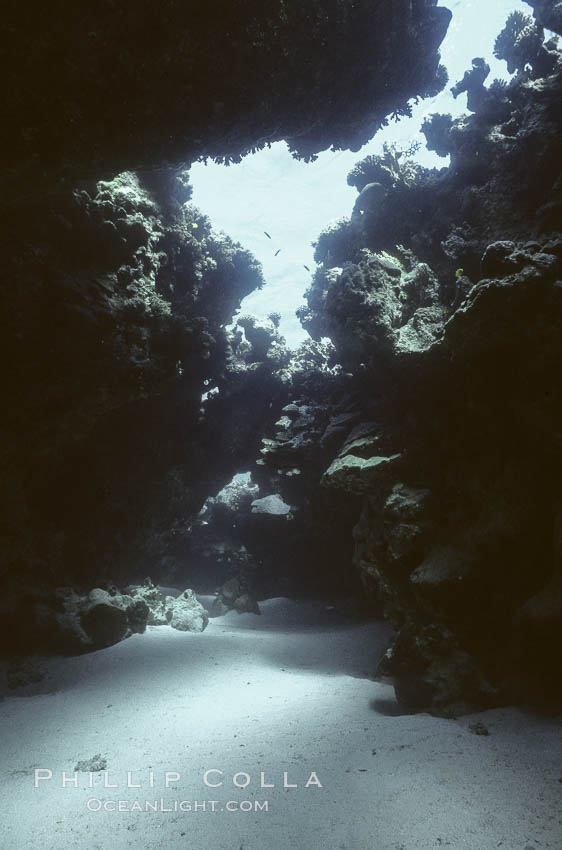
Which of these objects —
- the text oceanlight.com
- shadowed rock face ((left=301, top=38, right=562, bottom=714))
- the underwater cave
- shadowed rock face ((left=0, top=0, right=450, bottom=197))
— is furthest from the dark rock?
shadowed rock face ((left=0, top=0, right=450, bottom=197))

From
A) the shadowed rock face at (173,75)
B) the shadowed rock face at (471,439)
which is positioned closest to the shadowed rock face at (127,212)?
the shadowed rock face at (173,75)

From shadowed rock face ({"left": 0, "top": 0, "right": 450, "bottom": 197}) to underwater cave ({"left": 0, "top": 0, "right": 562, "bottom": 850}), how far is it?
0.03 meters

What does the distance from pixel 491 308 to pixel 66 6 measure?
4.87m

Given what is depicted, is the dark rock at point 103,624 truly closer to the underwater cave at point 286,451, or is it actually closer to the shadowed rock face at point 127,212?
the underwater cave at point 286,451

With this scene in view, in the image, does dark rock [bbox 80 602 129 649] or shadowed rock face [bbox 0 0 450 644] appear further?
dark rock [bbox 80 602 129 649]

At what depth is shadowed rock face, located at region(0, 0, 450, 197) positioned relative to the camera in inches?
146

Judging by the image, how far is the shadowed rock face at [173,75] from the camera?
3.71m

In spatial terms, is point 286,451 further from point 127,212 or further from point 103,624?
point 127,212

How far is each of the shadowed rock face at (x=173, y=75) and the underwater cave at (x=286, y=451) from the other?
0.03 metres

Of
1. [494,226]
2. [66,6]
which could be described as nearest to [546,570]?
[494,226]

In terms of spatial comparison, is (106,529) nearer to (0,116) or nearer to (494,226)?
(0,116)

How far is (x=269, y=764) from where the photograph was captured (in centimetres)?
315

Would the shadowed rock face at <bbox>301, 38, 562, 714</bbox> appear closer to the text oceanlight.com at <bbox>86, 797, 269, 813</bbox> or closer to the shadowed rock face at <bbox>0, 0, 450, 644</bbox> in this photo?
the text oceanlight.com at <bbox>86, 797, 269, 813</bbox>

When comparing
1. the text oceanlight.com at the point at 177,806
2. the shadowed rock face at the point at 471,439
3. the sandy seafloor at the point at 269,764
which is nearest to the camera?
the sandy seafloor at the point at 269,764
